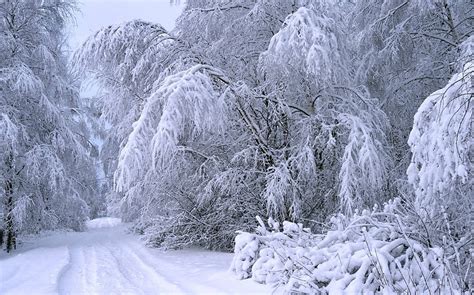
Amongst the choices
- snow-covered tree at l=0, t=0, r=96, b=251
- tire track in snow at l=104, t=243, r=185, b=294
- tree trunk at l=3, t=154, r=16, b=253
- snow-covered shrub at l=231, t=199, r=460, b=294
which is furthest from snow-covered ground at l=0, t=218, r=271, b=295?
snow-covered tree at l=0, t=0, r=96, b=251

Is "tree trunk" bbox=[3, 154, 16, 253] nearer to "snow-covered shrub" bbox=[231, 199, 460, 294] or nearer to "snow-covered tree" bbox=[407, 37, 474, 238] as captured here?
"snow-covered shrub" bbox=[231, 199, 460, 294]

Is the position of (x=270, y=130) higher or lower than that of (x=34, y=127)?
lower

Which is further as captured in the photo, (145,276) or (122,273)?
(122,273)

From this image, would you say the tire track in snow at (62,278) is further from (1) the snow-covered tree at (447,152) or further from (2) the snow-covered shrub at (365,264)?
(1) the snow-covered tree at (447,152)

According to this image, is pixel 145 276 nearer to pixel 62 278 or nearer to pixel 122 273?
pixel 122 273

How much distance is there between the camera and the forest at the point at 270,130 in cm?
420

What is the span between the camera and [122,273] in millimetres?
6633

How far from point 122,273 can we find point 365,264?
4.23 m

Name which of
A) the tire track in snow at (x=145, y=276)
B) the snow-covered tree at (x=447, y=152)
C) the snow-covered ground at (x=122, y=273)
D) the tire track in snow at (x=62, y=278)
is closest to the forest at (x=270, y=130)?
the snow-covered tree at (x=447, y=152)

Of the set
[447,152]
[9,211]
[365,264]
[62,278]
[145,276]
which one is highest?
[447,152]

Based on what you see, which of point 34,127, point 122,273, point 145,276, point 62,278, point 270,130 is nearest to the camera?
point 62,278

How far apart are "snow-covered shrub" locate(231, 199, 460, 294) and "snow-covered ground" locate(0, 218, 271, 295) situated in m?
0.58

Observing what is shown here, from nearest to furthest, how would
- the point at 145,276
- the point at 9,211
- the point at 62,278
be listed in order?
the point at 62,278
the point at 145,276
the point at 9,211

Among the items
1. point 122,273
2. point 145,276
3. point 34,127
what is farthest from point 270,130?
point 34,127
